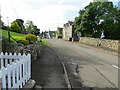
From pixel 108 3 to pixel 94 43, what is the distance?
34.4 ft

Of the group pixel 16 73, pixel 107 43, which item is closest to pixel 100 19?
pixel 107 43

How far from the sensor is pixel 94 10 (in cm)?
2848

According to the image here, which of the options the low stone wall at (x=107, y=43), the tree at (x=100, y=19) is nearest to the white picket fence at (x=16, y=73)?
the low stone wall at (x=107, y=43)

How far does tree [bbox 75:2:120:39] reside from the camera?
27484 mm

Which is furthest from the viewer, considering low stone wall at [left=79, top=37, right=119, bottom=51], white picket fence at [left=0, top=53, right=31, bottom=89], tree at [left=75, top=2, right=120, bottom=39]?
tree at [left=75, top=2, right=120, bottom=39]

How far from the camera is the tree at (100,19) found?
2748 cm

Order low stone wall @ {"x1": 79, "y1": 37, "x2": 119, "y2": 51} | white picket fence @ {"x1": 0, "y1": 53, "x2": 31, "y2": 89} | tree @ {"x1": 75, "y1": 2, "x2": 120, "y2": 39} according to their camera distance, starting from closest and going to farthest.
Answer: white picket fence @ {"x1": 0, "y1": 53, "x2": 31, "y2": 89} < low stone wall @ {"x1": 79, "y1": 37, "x2": 119, "y2": 51} < tree @ {"x1": 75, "y1": 2, "x2": 120, "y2": 39}

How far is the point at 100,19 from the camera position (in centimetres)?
2816

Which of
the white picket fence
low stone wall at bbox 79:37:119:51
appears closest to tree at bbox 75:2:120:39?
low stone wall at bbox 79:37:119:51

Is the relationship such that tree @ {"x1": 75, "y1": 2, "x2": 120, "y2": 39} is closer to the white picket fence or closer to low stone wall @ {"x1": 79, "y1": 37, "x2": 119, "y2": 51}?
low stone wall @ {"x1": 79, "y1": 37, "x2": 119, "y2": 51}

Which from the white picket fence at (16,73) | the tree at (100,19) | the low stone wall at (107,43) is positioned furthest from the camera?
the tree at (100,19)

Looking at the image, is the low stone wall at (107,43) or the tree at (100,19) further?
the tree at (100,19)

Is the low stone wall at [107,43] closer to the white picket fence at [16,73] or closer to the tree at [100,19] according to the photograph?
the tree at [100,19]

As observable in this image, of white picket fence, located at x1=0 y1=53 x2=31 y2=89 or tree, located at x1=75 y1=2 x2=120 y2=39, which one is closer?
white picket fence, located at x1=0 y1=53 x2=31 y2=89
